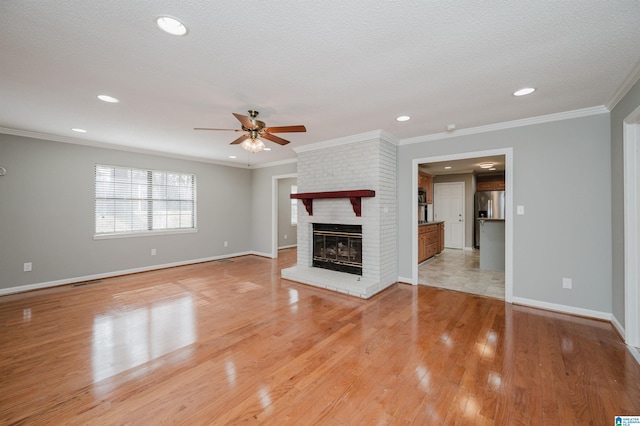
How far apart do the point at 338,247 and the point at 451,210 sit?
561cm

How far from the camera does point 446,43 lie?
194 centimetres

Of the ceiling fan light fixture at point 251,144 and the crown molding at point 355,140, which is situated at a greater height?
the crown molding at point 355,140

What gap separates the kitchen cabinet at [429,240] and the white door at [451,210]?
1152mm

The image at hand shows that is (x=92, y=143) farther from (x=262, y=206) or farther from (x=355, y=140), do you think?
(x=355, y=140)

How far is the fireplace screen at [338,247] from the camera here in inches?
184

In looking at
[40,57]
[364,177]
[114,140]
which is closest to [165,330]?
[40,57]

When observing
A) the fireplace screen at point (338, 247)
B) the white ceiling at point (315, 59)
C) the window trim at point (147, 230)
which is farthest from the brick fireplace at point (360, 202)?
the window trim at point (147, 230)

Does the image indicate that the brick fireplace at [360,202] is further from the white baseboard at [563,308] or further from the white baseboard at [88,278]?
the white baseboard at [88,278]

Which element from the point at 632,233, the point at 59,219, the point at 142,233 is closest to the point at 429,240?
the point at 632,233

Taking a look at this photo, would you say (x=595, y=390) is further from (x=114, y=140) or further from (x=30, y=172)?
(x=30, y=172)

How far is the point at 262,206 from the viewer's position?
736cm

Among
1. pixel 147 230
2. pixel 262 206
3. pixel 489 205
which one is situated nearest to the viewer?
pixel 147 230

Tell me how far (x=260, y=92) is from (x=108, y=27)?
1280 millimetres

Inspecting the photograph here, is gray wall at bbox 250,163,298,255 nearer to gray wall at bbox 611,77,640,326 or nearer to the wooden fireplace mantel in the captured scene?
the wooden fireplace mantel
